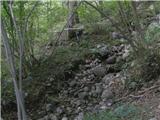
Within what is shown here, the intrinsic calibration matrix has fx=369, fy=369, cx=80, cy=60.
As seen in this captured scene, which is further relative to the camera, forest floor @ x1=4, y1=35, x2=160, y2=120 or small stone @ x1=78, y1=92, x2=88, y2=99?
small stone @ x1=78, y1=92, x2=88, y2=99

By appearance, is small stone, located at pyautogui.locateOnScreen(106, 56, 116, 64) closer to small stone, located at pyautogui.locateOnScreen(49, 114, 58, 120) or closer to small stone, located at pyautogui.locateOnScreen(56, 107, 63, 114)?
small stone, located at pyautogui.locateOnScreen(56, 107, 63, 114)

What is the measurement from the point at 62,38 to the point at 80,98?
227 cm

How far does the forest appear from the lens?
3.51m

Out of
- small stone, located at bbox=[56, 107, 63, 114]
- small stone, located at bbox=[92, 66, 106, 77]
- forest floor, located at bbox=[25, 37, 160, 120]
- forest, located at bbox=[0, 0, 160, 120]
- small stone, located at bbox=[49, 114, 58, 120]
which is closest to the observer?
forest floor, located at bbox=[25, 37, 160, 120]

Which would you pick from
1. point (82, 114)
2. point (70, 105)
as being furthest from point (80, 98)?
point (82, 114)

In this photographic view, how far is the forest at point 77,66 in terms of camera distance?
3508 millimetres

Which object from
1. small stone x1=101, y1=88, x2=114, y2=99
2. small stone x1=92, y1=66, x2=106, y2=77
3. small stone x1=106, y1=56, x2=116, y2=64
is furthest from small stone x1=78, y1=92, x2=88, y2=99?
small stone x1=106, y1=56, x2=116, y2=64

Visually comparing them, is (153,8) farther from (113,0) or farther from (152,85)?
(152,85)

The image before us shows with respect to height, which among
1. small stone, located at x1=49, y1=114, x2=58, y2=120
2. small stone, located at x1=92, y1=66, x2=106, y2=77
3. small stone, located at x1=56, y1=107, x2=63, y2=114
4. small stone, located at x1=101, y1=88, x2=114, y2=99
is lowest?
small stone, located at x1=49, y1=114, x2=58, y2=120

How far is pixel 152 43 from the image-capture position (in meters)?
3.97

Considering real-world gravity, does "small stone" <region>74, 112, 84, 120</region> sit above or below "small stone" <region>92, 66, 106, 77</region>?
below

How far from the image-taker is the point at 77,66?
4.90m

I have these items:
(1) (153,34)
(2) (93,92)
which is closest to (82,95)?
(2) (93,92)

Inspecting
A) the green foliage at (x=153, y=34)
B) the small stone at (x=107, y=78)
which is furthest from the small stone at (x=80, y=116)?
the green foliage at (x=153, y=34)
